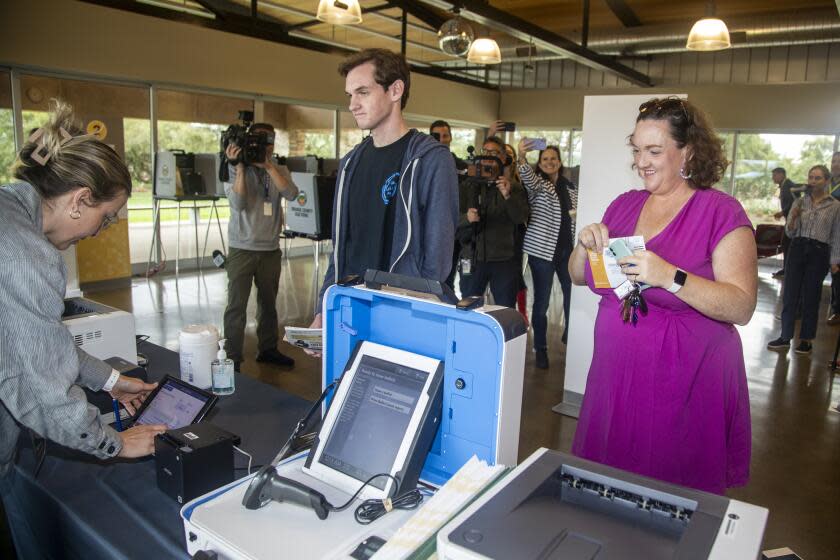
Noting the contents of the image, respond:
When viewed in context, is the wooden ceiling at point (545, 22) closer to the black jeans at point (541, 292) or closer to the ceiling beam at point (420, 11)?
the ceiling beam at point (420, 11)

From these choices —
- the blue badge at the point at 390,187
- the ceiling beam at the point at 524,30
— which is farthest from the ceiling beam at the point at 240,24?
the blue badge at the point at 390,187

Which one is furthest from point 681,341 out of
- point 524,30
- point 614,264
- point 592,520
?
point 524,30

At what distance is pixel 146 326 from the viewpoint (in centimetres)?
477

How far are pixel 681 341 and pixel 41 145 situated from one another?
1423 mm

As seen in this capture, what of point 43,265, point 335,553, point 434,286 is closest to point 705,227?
point 434,286

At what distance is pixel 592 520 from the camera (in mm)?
864

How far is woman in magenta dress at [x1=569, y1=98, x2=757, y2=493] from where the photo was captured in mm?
1358

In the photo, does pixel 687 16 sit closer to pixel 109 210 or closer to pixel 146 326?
pixel 146 326

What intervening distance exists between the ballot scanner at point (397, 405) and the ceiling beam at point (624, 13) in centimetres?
768

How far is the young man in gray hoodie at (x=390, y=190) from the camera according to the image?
172cm

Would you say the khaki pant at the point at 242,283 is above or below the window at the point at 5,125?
below

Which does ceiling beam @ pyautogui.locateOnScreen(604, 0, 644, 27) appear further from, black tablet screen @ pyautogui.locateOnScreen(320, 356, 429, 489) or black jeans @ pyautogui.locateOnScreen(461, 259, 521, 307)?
black tablet screen @ pyautogui.locateOnScreen(320, 356, 429, 489)

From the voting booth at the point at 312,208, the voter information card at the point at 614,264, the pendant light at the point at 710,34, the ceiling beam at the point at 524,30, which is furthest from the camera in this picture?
the ceiling beam at the point at 524,30

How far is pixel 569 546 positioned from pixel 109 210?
1.12 m
